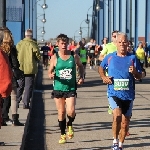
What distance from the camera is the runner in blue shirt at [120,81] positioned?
8.82 m

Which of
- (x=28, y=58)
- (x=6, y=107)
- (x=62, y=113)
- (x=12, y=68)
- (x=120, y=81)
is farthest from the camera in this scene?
(x=28, y=58)

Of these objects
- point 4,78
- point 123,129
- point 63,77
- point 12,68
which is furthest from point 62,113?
point 4,78

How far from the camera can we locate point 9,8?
17.6 meters

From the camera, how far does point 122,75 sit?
29.1 ft

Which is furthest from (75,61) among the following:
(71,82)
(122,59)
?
(122,59)

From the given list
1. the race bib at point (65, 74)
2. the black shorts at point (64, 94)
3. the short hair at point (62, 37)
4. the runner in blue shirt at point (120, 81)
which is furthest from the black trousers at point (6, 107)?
the runner in blue shirt at point (120, 81)

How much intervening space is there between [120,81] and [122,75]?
0.31ft

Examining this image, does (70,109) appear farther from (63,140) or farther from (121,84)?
(121,84)

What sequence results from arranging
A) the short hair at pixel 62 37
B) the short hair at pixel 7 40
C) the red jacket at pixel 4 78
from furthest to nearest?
the short hair at pixel 62 37 < the short hair at pixel 7 40 < the red jacket at pixel 4 78

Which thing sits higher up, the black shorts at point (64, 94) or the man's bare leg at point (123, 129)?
the black shorts at point (64, 94)

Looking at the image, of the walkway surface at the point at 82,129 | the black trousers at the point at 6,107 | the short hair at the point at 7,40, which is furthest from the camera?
the black trousers at the point at 6,107

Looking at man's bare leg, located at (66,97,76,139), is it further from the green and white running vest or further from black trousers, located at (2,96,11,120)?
black trousers, located at (2,96,11,120)

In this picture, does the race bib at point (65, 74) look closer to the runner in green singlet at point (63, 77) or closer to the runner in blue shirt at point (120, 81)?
the runner in green singlet at point (63, 77)

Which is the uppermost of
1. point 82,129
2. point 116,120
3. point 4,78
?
point 4,78
